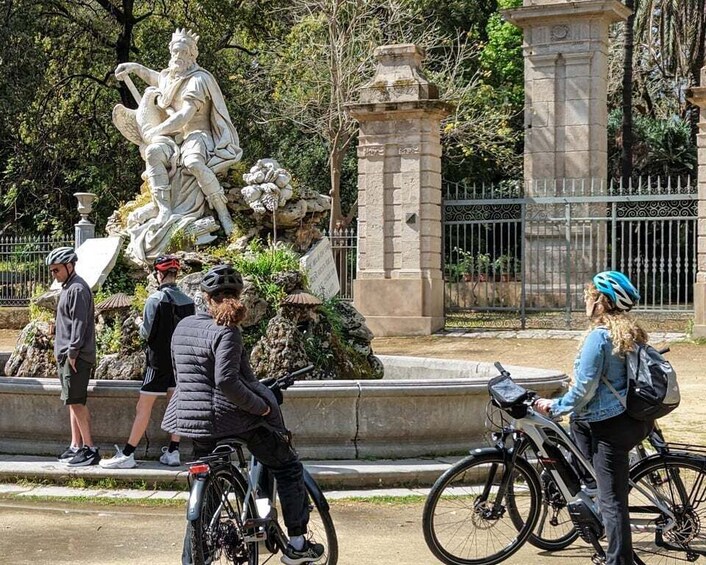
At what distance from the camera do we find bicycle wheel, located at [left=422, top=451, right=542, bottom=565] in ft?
18.7

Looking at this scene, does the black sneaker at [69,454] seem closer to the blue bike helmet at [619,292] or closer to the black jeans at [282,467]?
the black jeans at [282,467]

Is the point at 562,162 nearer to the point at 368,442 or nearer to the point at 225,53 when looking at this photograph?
the point at 225,53

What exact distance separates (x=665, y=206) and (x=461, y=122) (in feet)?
24.5

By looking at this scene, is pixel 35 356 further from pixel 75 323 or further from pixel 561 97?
pixel 561 97

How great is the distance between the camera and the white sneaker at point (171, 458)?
7629mm

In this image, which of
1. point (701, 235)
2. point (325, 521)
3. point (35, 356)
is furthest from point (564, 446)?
point (701, 235)

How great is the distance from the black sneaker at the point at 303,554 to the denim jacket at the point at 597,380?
4.43ft

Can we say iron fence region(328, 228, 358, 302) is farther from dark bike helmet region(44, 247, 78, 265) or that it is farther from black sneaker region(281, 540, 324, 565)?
black sneaker region(281, 540, 324, 565)

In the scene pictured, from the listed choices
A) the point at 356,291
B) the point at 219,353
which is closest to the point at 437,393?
the point at 219,353

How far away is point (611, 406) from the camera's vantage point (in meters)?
5.25

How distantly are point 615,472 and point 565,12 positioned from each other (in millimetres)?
19173

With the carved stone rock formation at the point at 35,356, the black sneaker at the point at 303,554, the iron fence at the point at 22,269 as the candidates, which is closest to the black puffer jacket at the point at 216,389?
the black sneaker at the point at 303,554

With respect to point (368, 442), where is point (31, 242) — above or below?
above

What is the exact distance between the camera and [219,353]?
16.4 feet
